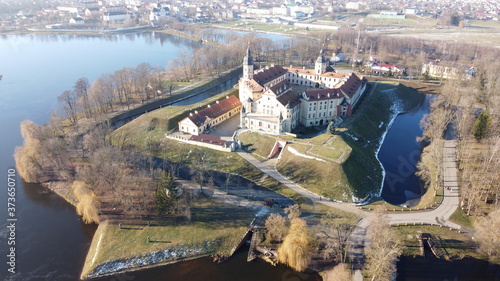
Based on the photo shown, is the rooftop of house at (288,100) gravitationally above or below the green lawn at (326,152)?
above

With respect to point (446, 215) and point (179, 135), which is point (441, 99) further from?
point (179, 135)

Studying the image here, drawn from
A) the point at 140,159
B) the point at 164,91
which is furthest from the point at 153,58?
the point at 140,159

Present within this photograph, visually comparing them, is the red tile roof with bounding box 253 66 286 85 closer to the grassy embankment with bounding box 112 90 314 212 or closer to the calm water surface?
the grassy embankment with bounding box 112 90 314 212

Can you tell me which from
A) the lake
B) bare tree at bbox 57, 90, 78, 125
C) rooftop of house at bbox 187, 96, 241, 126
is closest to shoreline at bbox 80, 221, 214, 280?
the lake

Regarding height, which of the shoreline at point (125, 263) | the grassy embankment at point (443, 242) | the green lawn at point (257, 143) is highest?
the green lawn at point (257, 143)

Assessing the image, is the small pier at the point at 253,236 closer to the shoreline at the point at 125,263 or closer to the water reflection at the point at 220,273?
the water reflection at the point at 220,273

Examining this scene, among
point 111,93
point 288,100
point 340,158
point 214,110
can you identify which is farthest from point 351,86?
point 111,93

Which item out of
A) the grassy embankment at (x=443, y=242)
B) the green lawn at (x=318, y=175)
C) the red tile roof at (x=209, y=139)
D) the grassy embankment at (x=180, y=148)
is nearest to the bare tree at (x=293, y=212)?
the grassy embankment at (x=180, y=148)

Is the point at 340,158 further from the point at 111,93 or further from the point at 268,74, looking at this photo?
the point at 111,93
